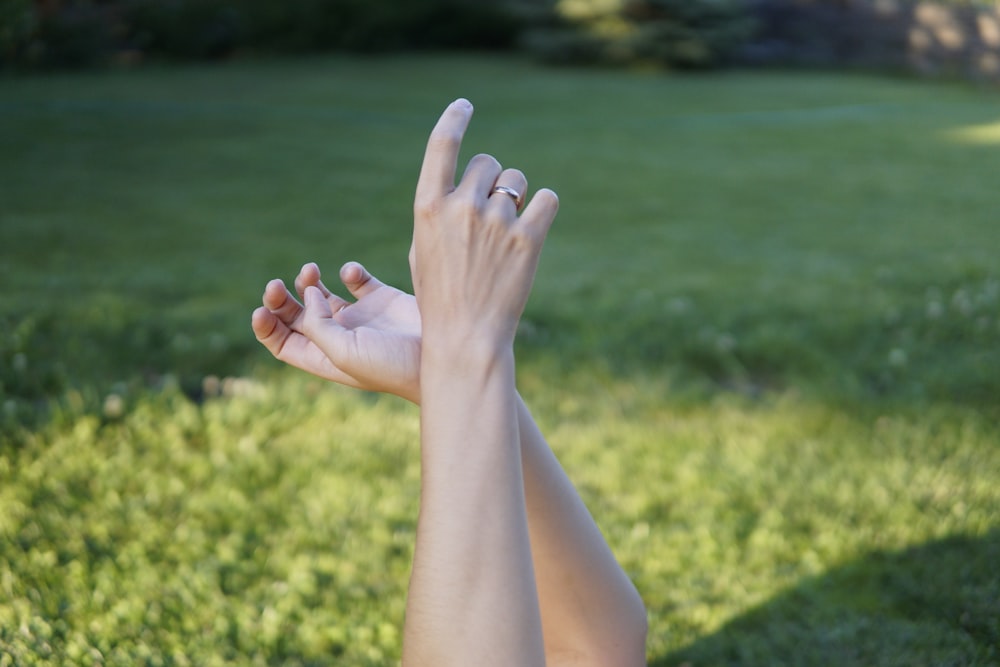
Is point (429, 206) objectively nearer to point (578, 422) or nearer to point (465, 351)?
point (465, 351)

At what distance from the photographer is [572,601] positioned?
5.30 feet

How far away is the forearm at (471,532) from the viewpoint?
4.17ft

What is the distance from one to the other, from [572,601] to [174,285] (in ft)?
10.2

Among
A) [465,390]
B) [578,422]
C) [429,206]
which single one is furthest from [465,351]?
[578,422]

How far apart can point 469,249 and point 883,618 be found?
1371mm

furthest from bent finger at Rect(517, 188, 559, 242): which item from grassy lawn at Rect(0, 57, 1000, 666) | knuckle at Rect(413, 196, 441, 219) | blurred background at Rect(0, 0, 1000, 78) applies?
blurred background at Rect(0, 0, 1000, 78)

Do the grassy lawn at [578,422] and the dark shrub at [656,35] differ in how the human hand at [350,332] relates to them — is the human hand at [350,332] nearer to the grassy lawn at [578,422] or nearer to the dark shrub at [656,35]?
the grassy lawn at [578,422]

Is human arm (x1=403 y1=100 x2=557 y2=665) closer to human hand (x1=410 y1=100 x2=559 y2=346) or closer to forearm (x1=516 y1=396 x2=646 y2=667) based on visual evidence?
human hand (x1=410 y1=100 x2=559 y2=346)

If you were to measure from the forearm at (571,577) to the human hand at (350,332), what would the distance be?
21cm

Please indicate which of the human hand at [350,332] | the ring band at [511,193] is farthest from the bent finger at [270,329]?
the ring band at [511,193]

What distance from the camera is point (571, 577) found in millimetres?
1602

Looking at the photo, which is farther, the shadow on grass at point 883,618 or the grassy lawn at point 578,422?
the grassy lawn at point 578,422

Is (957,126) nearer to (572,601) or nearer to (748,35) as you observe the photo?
(748,35)

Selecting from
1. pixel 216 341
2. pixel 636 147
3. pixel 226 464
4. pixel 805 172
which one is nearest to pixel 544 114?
pixel 636 147
